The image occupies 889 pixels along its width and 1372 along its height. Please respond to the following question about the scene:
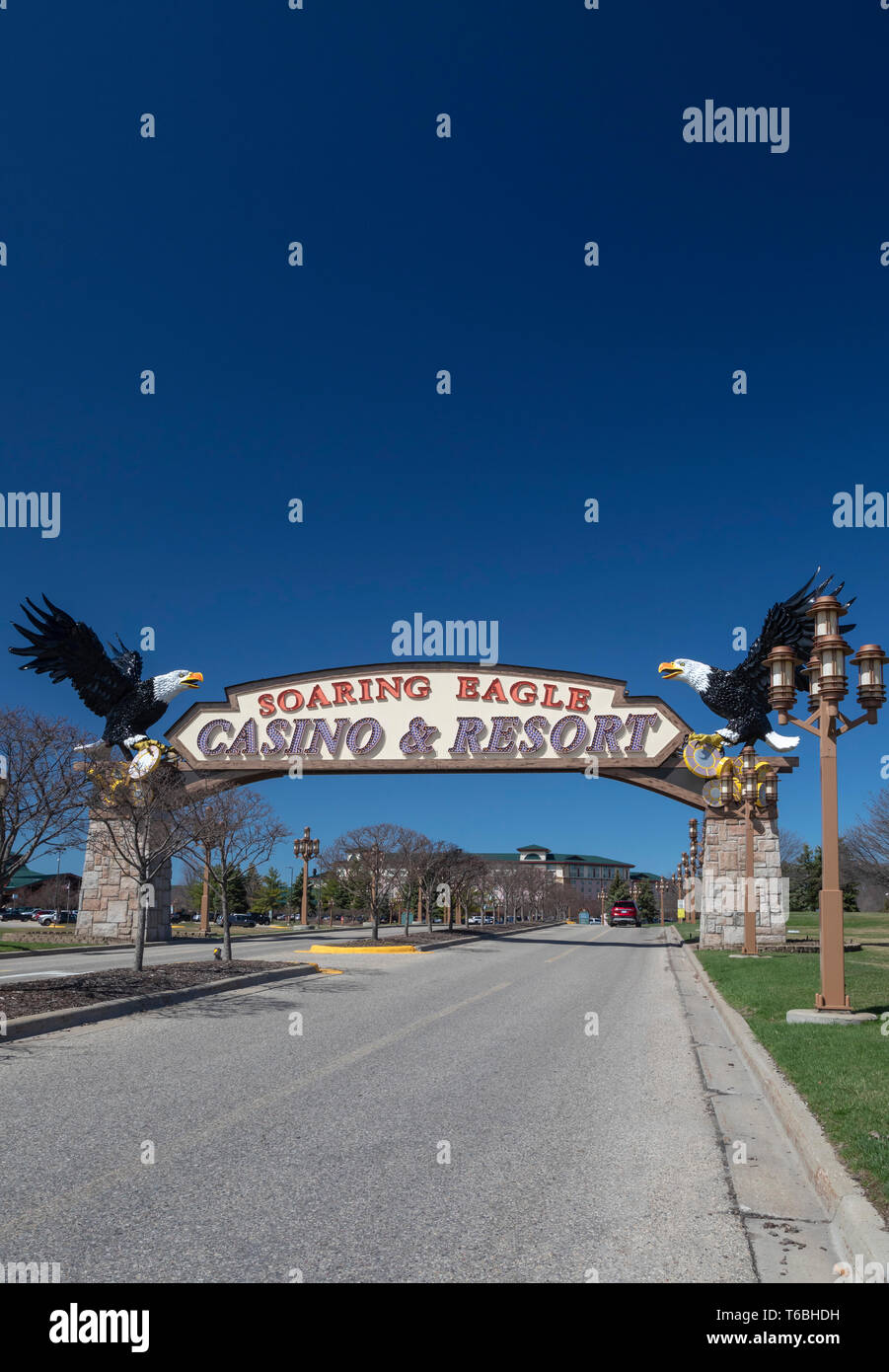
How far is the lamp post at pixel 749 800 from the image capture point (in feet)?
75.9

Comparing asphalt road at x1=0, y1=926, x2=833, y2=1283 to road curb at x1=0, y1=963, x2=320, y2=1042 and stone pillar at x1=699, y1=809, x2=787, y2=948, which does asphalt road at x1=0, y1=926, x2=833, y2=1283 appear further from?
stone pillar at x1=699, y1=809, x2=787, y2=948

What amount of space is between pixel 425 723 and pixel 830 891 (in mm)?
21956

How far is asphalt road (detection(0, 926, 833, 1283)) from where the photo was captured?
170 inches

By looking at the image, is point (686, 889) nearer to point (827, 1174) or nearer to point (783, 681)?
point (783, 681)

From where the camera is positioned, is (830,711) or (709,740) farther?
(709,740)

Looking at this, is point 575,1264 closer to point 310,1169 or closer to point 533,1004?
point 310,1169

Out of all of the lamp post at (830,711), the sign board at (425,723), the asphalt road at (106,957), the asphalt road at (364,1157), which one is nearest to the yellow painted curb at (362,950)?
the asphalt road at (106,957)

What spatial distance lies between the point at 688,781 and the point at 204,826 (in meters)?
16.4

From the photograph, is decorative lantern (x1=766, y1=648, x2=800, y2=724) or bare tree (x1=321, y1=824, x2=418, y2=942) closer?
decorative lantern (x1=766, y1=648, x2=800, y2=724)

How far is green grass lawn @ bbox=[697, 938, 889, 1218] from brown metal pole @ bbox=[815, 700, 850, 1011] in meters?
0.66

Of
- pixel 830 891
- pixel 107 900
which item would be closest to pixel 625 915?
pixel 107 900

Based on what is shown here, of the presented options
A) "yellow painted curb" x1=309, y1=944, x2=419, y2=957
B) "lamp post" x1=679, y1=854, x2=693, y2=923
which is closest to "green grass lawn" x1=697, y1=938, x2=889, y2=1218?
"yellow painted curb" x1=309, y1=944, x2=419, y2=957

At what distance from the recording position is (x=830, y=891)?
38.3 feet

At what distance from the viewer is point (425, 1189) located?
5.31 m
